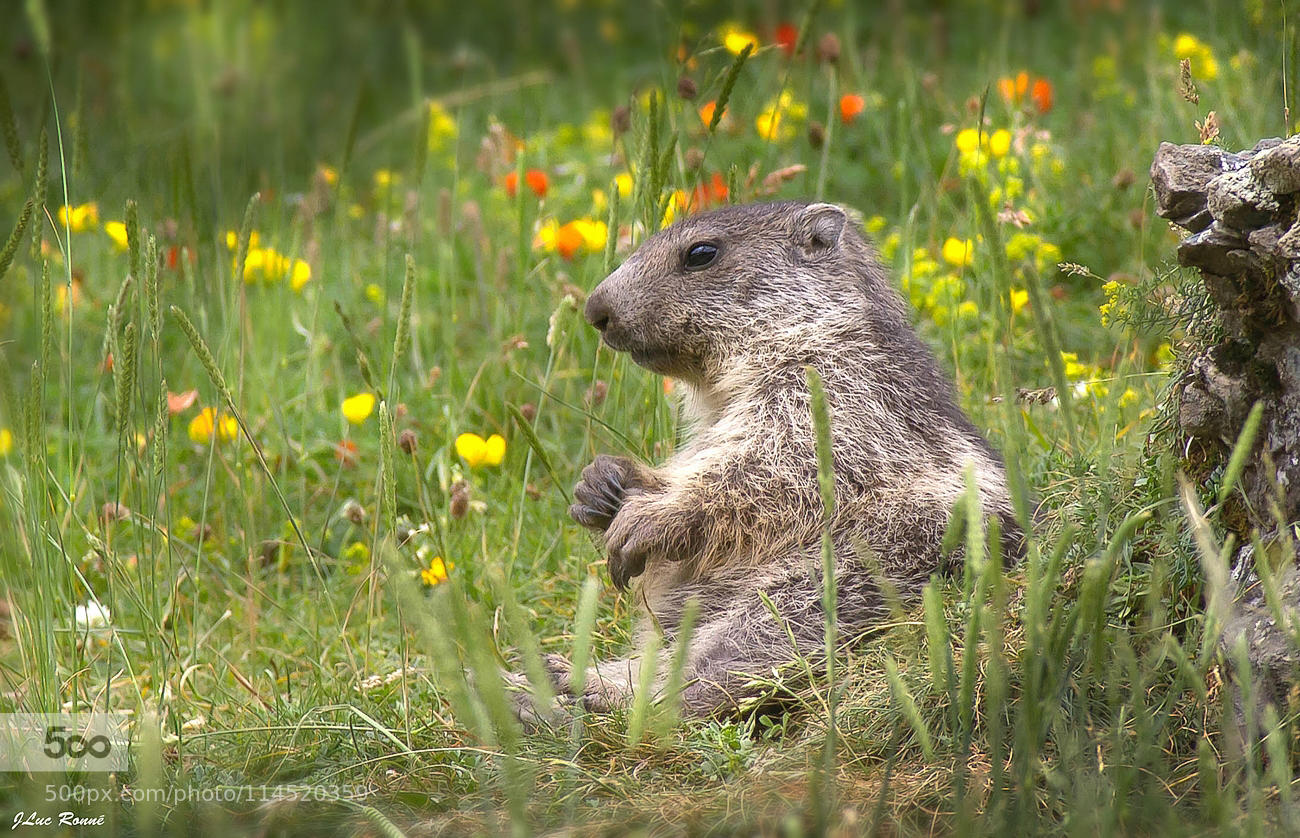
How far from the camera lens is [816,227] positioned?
4.00 meters

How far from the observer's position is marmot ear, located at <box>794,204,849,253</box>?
3996 mm

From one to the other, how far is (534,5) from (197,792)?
9052 mm

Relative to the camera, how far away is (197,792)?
2.69m

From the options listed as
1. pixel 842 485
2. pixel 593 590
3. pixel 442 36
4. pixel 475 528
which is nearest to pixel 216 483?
pixel 475 528

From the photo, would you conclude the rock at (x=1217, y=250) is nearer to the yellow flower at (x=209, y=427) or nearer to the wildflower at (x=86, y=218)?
the yellow flower at (x=209, y=427)

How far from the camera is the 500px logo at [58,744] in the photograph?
9.20 feet

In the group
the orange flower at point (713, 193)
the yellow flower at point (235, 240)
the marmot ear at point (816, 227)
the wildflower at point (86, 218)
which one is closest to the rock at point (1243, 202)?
the marmot ear at point (816, 227)

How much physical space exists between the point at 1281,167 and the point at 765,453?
148 cm

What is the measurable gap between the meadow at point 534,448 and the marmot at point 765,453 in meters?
0.16

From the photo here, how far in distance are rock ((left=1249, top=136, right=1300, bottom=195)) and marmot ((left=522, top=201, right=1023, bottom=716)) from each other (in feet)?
3.06

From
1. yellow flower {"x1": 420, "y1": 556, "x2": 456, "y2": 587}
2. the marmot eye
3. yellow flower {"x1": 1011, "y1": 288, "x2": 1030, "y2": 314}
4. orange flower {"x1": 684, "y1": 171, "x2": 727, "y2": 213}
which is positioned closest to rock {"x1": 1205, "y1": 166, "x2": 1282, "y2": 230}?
the marmot eye

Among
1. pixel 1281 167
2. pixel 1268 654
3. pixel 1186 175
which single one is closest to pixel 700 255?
pixel 1186 175

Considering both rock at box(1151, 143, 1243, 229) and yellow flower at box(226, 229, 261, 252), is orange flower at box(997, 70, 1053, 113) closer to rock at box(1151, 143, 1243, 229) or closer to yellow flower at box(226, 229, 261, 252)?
rock at box(1151, 143, 1243, 229)

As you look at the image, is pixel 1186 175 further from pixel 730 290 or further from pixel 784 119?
pixel 784 119
